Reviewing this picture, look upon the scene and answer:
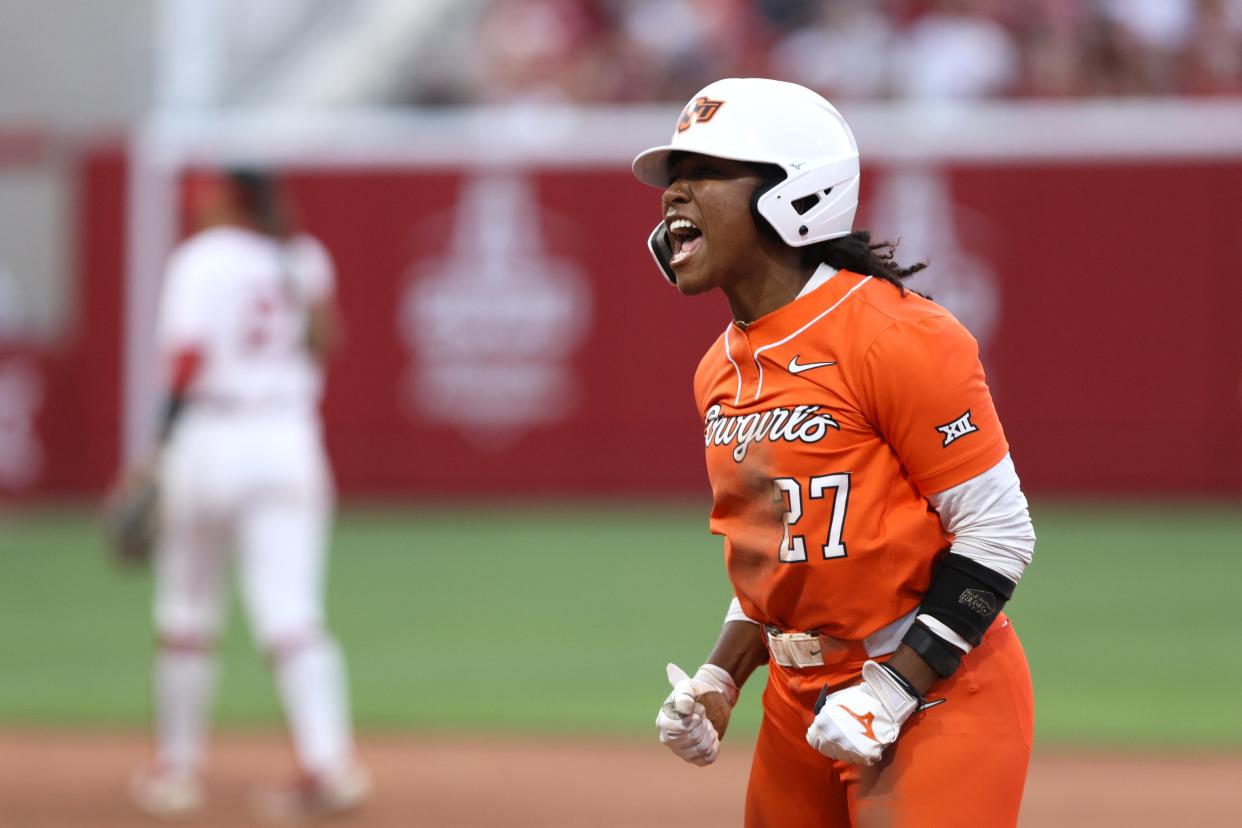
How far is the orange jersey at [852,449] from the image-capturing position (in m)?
3.42

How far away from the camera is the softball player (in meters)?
3.43

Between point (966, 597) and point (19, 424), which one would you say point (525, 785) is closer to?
point (966, 597)

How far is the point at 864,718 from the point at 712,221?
3.26 feet

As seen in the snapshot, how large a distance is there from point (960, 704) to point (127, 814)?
14.9ft

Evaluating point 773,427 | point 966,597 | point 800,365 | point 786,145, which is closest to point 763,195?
point 786,145

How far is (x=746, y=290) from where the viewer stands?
3.69 metres

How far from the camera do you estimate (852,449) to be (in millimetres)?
3477

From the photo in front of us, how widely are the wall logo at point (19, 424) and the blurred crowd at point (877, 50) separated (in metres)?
4.54

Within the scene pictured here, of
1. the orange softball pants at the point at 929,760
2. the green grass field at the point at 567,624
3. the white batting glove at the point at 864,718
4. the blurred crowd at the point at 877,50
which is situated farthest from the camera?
the blurred crowd at the point at 877,50

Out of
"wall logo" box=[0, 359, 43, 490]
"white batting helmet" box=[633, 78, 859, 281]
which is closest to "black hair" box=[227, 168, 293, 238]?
"white batting helmet" box=[633, 78, 859, 281]

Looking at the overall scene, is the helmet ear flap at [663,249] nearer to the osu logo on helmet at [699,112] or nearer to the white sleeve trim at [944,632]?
the osu logo on helmet at [699,112]

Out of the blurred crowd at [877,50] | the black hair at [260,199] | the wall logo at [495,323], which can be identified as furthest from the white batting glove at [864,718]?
the blurred crowd at [877,50]

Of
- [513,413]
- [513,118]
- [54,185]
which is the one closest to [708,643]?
[513,413]

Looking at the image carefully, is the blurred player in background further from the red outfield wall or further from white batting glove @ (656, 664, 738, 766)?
the red outfield wall
